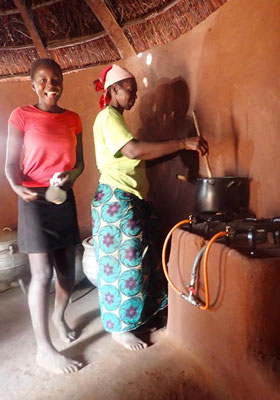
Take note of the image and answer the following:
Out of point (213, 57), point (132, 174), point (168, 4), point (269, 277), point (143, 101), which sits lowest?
point (269, 277)

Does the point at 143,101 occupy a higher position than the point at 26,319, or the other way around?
the point at 143,101

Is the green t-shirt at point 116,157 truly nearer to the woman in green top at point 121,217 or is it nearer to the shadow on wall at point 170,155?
the woman in green top at point 121,217

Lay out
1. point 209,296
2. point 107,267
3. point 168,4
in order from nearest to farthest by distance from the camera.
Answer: point 209,296
point 107,267
point 168,4

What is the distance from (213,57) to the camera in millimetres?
1938

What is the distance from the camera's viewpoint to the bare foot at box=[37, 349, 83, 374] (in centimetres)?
160

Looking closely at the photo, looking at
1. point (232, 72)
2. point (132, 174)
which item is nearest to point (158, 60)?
point (232, 72)

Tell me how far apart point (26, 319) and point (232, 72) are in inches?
85.6

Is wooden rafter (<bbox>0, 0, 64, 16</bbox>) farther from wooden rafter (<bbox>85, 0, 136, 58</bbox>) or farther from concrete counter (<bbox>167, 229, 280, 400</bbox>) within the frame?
concrete counter (<bbox>167, 229, 280, 400</bbox>)

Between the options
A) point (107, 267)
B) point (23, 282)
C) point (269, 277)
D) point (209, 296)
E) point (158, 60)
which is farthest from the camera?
point (23, 282)

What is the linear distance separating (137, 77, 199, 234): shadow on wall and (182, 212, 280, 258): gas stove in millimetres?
639

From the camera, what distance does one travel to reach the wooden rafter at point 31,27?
8.14 feet

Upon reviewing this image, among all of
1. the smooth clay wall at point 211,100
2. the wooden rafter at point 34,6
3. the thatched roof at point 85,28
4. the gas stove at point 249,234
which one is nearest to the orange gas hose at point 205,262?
the gas stove at point 249,234

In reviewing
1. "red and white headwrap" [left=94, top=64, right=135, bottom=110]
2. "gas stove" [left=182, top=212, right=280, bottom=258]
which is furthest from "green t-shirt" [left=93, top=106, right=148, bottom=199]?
"gas stove" [left=182, top=212, right=280, bottom=258]

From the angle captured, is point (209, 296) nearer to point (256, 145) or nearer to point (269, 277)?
point (269, 277)
